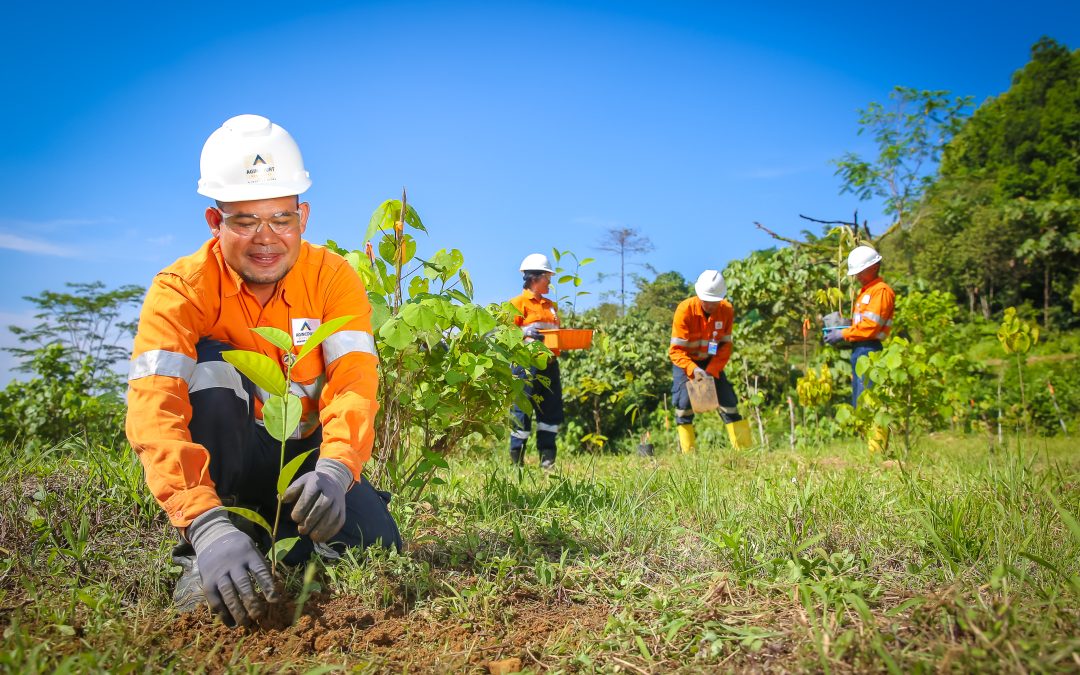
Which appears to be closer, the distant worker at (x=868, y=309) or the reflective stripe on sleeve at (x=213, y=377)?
the reflective stripe on sleeve at (x=213, y=377)

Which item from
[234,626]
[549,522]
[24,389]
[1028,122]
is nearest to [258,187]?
[234,626]

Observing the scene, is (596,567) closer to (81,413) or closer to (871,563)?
(871,563)

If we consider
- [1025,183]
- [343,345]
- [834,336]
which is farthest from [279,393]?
[1025,183]

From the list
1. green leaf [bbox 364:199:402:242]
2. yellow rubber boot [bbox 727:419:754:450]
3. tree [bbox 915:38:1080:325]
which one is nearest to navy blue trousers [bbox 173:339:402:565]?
green leaf [bbox 364:199:402:242]

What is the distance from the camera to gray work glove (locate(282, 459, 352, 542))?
70.9 inches

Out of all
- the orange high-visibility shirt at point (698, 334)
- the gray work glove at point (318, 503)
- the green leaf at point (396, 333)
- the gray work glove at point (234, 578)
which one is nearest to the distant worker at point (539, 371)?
the orange high-visibility shirt at point (698, 334)

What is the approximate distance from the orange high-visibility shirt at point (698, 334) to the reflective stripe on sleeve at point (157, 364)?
16.7 ft

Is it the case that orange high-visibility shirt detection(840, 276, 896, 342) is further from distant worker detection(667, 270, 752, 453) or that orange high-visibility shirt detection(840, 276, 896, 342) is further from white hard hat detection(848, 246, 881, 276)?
distant worker detection(667, 270, 752, 453)

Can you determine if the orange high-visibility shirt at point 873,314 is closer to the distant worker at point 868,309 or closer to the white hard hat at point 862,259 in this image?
the distant worker at point 868,309

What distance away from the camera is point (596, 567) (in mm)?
2180

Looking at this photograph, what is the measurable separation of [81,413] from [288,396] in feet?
14.5

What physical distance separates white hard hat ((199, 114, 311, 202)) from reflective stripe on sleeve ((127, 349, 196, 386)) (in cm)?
50

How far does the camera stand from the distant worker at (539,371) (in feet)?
19.9

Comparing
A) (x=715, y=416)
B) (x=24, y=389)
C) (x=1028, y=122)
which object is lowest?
(x=715, y=416)
